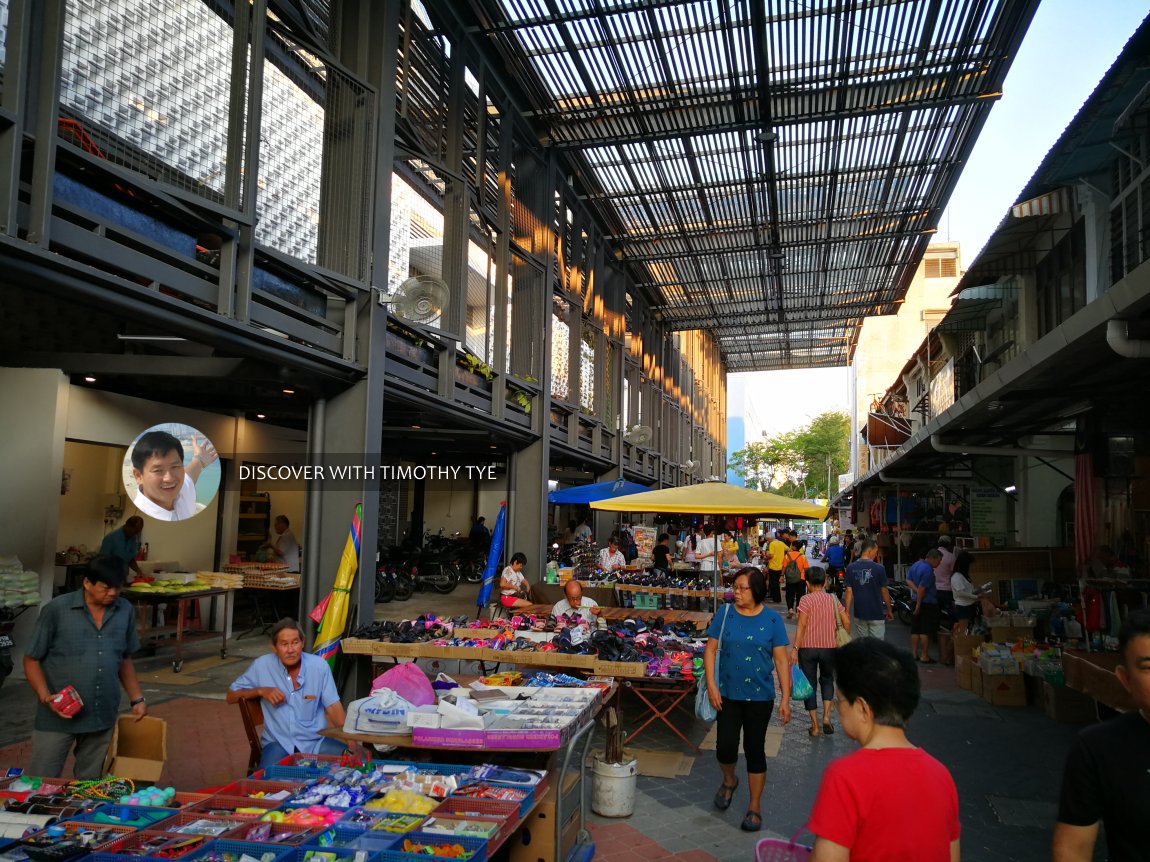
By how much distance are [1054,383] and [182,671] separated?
1010 cm

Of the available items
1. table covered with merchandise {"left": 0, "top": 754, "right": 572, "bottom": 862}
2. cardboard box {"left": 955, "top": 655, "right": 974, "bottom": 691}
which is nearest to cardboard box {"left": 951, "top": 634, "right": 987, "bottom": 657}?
cardboard box {"left": 955, "top": 655, "right": 974, "bottom": 691}

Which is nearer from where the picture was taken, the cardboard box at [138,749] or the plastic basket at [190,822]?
the plastic basket at [190,822]

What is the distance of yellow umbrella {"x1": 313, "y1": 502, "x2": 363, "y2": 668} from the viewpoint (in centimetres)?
768

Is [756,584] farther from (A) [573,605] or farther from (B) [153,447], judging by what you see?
(B) [153,447]

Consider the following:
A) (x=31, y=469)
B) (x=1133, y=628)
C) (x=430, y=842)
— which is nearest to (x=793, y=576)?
(x=31, y=469)

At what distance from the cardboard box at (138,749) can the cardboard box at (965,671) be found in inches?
347

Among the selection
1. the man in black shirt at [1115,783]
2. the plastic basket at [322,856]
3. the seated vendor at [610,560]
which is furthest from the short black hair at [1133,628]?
the seated vendor at [610,560]

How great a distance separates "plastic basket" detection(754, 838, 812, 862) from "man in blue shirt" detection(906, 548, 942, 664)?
31.4 feet

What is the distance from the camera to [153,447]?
845cm

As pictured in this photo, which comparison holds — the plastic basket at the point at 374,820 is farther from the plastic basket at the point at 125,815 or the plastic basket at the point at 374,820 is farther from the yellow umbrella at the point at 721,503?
the yellow umbrella at the point at 721,503

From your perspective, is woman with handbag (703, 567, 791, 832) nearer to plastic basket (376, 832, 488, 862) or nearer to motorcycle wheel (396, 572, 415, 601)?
plastic basket (376, 832, 488, 862)

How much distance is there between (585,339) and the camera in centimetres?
1794

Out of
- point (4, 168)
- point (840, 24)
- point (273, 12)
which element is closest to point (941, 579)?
point (840, 24)

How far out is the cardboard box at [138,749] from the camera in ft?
14.1
